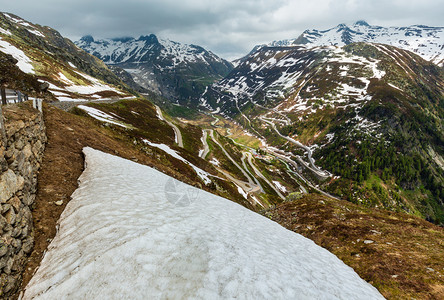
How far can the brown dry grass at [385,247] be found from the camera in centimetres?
1018

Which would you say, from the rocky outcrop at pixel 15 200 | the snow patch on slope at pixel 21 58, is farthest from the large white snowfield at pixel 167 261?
the snow patch on slope at pixel 21 58

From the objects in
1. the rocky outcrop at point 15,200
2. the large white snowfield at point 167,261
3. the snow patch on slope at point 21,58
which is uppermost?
the snow patch on slope at point 21,58

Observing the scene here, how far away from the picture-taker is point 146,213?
37.0 ft

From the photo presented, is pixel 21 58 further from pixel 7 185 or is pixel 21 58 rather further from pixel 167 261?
pixel 167 261

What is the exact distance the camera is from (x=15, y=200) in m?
8.01

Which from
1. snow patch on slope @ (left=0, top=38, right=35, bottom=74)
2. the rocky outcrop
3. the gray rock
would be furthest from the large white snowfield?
snow patch on slope @ (left=0, top=38, right=35, bottom=74)

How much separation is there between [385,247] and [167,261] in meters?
16.1

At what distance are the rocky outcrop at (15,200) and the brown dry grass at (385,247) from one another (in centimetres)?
1630

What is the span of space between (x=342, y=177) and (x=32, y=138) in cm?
22457

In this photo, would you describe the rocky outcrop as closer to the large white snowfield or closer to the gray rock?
the gray rock

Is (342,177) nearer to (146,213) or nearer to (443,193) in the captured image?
(443,193)

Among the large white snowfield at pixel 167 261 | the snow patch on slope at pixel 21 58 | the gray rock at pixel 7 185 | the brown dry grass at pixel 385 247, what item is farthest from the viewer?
the snow patch on slope at pixel 21 58

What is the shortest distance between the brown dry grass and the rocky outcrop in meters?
16.3

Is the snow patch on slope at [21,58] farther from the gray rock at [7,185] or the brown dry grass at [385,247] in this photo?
the brown dry grass at [385,247]
